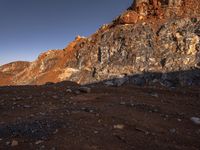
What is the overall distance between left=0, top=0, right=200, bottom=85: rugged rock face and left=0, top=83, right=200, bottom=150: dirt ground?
15.2 metres

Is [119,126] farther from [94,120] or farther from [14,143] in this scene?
[14,143]

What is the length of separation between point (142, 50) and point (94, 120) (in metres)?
23.5

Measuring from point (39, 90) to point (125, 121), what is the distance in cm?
462

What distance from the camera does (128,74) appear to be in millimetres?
29031

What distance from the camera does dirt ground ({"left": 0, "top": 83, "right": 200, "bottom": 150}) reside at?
21.5 feet

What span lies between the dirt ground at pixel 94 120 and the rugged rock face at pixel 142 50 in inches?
599

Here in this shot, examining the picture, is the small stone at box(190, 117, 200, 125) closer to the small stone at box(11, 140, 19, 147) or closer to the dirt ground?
the dirt ground

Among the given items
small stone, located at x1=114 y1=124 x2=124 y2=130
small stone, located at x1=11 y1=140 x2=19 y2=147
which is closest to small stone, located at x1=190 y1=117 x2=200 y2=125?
small stone, located at x1=114 y1=124 x2=124 y2=130

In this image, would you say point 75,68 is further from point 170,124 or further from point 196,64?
point 170,124

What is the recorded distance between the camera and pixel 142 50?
1206 inches

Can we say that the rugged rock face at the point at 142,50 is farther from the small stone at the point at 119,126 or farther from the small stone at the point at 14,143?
the small stone at the point at 14,143

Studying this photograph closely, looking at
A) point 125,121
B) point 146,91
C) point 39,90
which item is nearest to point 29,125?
point 125,121

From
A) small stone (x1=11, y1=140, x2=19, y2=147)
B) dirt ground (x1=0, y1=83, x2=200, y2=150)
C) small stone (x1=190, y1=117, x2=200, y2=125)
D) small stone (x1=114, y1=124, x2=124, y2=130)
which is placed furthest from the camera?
small stone (x1=190, y1=117, x2=200, y2=125)

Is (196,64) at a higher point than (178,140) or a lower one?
higher
